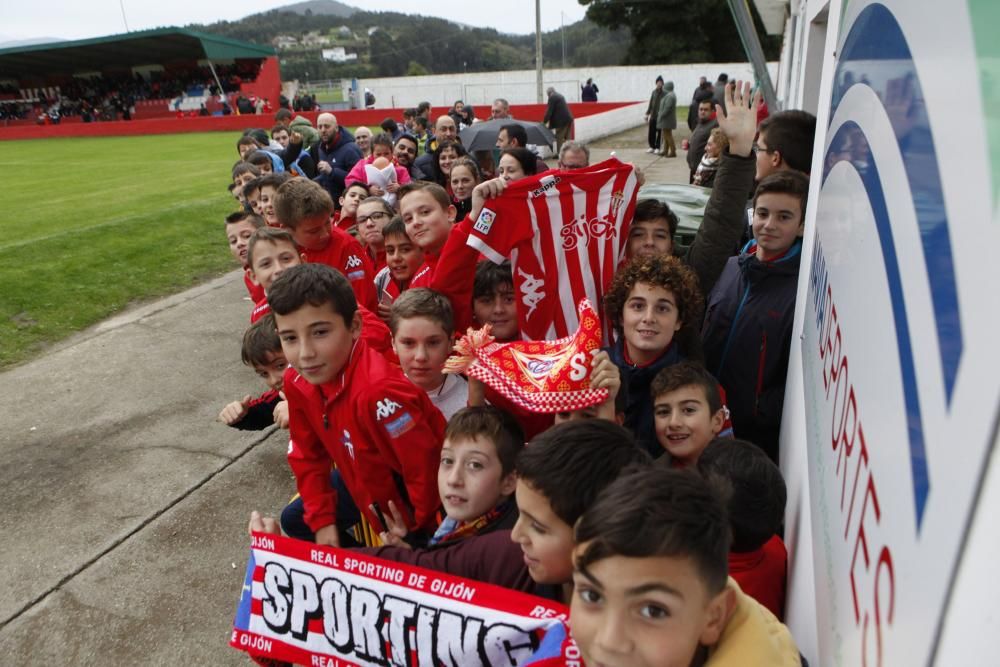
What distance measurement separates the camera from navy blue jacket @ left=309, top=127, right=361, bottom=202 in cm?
779

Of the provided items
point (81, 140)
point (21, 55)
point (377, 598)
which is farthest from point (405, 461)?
point (21, 55)


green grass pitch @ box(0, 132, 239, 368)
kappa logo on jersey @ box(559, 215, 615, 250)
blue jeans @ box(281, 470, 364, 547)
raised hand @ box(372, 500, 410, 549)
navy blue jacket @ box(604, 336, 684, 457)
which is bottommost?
green grass pitch @ box(0, 132, 239, 368)

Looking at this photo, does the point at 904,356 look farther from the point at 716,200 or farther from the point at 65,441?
the point at 65,441

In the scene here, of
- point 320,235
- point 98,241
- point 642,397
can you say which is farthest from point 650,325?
point 98,241

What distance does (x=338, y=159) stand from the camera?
7.98 meters

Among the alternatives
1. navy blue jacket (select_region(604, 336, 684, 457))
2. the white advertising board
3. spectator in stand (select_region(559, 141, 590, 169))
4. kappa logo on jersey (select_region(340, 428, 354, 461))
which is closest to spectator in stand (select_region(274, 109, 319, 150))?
spectator in stand (select_region(559, 141, 590, 169))

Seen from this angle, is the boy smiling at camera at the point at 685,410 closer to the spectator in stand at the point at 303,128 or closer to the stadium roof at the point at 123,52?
the spectator in stand at the point at 303,128

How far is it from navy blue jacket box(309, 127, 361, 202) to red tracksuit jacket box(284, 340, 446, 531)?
549 cm

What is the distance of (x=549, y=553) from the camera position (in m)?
1.53

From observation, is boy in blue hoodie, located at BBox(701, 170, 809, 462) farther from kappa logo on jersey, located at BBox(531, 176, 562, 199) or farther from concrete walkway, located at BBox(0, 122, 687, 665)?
concrete walkway, located at BBox(0, 122, 687, 665)

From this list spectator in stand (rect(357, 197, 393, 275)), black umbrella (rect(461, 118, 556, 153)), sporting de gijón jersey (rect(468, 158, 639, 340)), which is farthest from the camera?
black umbrella (rect(461, 118, 556, 153))

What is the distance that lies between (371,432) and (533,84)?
135ft

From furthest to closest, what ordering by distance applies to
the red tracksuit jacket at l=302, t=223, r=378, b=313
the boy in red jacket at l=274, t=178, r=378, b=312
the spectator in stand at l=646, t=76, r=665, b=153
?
the spectator in stand at l=646, t=76, r=665, b=153 < the red tracksuit jacket at l=302, t=223, r=378, b=313 < the boy in red jacket at l=274, t=178, r=378, b=312

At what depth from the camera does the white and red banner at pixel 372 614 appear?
5.43 feet
